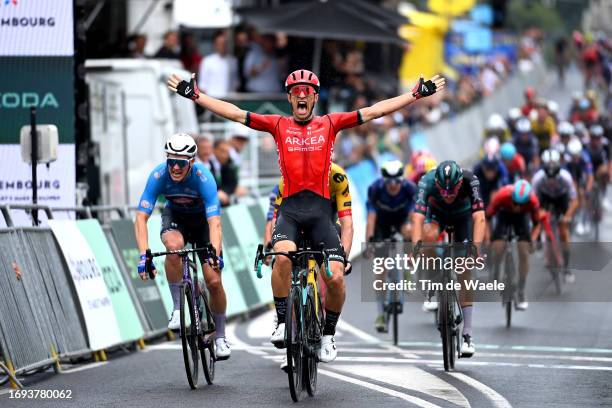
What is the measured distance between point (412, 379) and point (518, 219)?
21.4 ft

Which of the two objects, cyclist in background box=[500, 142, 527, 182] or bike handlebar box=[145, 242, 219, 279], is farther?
cyclist in background box=[500, 142, 527, 182]

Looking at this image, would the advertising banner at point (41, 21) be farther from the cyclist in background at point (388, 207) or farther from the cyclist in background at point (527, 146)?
the cyclist in background at point (527, 146)

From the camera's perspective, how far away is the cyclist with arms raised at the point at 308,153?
12.1 metres

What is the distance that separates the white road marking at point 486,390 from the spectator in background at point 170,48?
12.4 meters

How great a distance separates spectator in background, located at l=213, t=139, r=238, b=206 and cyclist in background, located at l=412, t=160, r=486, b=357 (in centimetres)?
585

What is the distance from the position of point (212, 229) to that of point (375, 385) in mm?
1793

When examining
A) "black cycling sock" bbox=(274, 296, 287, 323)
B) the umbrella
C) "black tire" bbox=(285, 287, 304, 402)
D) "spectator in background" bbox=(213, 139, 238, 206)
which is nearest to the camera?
"black tire" bbox=(285, 287, 304, 402)

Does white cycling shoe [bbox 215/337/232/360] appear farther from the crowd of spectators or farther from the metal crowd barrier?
the crowd of spectators

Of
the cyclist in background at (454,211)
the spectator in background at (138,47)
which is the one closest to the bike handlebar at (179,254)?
the cyclist in background at (454,211)

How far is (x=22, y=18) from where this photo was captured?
17.4m

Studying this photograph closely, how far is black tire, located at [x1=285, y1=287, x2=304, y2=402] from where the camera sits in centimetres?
1135

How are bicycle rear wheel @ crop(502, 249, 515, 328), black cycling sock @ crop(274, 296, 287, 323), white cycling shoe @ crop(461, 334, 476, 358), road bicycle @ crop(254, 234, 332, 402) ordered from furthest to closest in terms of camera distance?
bicycle rear wheel @ crop(502, 249, 515, 328)
white cycling shoe @ crop(461, 334, 476, 358)
black cycling sock @ crop(274, 296, 287, 323)
road bicycle @ crop(254, 234, 332, 402)

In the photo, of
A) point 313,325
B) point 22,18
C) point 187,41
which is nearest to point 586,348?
point 313,325

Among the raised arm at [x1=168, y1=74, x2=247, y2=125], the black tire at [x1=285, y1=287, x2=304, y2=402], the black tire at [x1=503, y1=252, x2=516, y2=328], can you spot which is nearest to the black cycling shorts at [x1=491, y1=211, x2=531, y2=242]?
the black tire at [x1=503, y1=252, x2=516, y2=328]
